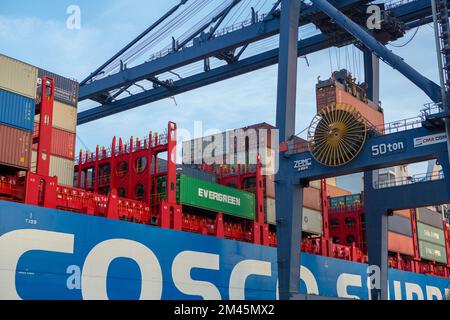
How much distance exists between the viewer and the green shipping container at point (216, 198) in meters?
26.8

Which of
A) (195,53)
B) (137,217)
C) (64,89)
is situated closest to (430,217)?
(195,53)

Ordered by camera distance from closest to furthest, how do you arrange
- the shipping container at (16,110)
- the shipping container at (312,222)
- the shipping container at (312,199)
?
1. the shipping container at (16,110)
2. the shipping container at (312,222)
3. the shipping container at (312,199)

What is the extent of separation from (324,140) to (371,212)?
6.65 meters

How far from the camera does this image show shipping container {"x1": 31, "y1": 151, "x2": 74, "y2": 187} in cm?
2244

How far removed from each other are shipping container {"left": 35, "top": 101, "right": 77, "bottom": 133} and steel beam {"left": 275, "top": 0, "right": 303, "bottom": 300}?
9341 mm

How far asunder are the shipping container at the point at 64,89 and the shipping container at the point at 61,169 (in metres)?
2.83

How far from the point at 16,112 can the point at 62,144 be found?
3507mm

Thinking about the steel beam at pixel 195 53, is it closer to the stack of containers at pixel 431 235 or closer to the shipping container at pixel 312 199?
the shipping container at pixel 312 199

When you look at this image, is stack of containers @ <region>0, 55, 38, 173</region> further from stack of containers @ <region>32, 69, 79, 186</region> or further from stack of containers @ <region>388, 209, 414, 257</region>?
stack of containers @ <region>388, 209, 414, 257</region>

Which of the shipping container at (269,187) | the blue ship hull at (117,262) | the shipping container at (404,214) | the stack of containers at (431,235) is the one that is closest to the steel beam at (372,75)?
the shipping container at (269,187)
